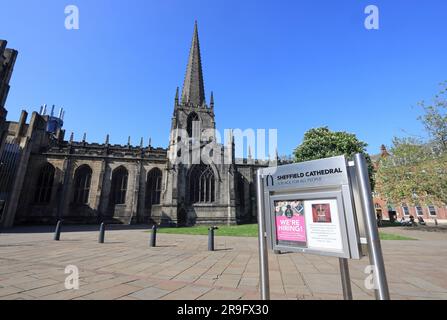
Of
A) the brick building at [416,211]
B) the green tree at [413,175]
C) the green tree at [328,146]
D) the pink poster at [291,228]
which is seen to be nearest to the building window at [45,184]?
the green tree at [328,146]

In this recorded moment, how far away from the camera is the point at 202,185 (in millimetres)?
28953

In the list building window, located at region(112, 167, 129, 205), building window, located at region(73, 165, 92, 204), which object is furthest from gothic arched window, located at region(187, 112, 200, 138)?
building window, located at region(73, 165, 92, 204)

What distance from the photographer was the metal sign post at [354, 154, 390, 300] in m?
1.91

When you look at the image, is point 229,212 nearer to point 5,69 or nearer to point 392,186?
point 392,186

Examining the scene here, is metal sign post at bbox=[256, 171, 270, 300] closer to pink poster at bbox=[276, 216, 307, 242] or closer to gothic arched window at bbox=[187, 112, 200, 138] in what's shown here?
pink poster at bbox=[276, 216, 307, 242]

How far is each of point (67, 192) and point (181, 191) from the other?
15748 mm

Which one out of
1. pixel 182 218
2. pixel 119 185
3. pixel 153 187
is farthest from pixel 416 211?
pixel 119 185

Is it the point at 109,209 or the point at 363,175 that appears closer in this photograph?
the point at 363,175

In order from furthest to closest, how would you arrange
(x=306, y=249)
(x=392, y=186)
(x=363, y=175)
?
(x=392, y=186), (x=306, y=249), (x=363, y=175)

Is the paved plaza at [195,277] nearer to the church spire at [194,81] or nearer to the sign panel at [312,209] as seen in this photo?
the sign panel at [312,209]

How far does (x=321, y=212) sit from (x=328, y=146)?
24.6m

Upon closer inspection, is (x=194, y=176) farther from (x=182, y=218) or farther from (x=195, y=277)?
(x=195, y=277)

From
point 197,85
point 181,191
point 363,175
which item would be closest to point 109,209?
point 181,191
